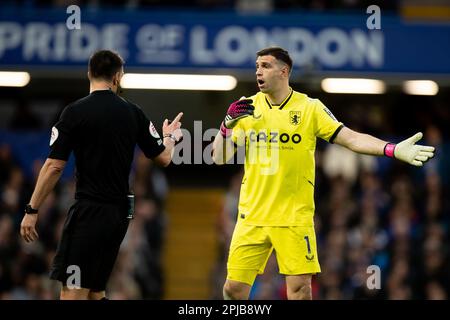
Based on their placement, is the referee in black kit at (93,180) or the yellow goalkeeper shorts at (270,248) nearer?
the referee in black kit at (93,180)

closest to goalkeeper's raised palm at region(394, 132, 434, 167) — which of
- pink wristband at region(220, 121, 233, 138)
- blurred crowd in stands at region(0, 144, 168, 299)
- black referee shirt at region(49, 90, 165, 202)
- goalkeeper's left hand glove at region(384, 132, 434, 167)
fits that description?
goalkeeper's left hand glove at region(384, 132, 434, 167)

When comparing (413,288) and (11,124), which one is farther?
(11,124)

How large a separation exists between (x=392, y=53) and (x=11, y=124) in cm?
685

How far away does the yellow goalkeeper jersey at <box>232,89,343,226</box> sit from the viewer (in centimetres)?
826

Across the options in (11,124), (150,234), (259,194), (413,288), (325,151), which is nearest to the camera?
(259,194)

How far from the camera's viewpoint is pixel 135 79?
16578 mm

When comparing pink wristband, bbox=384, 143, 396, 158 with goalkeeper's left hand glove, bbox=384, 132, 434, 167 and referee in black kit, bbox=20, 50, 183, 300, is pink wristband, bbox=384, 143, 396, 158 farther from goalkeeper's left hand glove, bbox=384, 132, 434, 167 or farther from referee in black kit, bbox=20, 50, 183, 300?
referee in black kit, bbox=20, 50, 183, 300

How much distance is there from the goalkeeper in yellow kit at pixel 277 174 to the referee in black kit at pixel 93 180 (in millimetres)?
1113

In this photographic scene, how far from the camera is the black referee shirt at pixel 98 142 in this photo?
7.54m

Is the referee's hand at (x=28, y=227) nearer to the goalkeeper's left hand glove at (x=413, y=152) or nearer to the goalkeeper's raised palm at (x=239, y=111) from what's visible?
the goalkeeper's raised palm at (x=239, y=111)

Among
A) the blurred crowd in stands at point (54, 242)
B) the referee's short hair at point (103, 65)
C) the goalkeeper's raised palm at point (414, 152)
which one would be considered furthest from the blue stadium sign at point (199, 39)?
the referee's short hair at point (103, 65)
